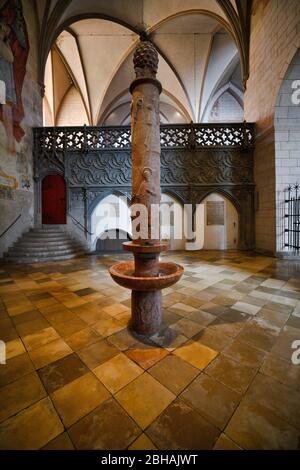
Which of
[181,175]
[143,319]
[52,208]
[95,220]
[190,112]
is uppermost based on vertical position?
[190,112]

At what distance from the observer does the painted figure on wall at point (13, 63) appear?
6.38 metres

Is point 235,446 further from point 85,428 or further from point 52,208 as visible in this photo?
point 52,208

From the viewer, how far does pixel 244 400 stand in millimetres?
1399

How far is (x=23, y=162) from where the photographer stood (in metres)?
7.46

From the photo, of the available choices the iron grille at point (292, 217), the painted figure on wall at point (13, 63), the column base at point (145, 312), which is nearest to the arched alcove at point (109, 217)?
the painted figure on wall at point (13, 63)

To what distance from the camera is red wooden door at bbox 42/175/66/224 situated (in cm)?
886

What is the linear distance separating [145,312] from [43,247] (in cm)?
572

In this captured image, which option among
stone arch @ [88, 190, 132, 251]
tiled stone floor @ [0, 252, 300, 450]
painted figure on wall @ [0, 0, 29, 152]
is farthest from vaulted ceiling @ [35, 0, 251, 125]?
tiled stone floor @ [0, 252, 300, 450]

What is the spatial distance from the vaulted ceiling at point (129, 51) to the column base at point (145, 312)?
383 inches

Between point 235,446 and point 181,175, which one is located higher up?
point 181,175

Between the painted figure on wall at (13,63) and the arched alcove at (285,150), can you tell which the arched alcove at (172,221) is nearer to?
the arched alcove at (285,150)

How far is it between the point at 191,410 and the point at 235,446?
0.98ft

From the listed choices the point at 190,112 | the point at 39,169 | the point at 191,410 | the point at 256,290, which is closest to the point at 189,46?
the point at 190,112

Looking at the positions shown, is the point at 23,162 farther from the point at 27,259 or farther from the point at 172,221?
the point at 172,221
